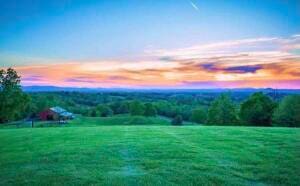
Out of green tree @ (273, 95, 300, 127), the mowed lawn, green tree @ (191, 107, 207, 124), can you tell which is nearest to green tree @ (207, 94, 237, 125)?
green tree @ (273, 95, 300, 127)

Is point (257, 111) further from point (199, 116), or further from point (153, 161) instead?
point (153, 161)

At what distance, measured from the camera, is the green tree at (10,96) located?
61.2 metres

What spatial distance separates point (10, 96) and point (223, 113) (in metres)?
41.7

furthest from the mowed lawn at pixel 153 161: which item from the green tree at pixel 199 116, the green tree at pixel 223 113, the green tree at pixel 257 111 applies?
the green tree at pixel 199 116

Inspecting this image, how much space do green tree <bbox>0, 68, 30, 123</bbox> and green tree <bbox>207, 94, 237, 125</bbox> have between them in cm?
3744

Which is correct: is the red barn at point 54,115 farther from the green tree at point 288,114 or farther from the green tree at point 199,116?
the green tree at point 288,114

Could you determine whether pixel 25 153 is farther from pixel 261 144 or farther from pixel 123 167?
pixel 261 144

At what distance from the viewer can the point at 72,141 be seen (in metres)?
20.7

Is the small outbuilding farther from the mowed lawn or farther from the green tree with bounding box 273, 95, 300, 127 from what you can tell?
the mowed lawn

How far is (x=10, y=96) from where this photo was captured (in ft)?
203

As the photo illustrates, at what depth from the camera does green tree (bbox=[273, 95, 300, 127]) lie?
2121 inches

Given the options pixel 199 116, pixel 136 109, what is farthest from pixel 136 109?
pixel 199 116

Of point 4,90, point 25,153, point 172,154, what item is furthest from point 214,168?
point 4,90

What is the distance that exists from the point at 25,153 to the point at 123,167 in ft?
21.0
